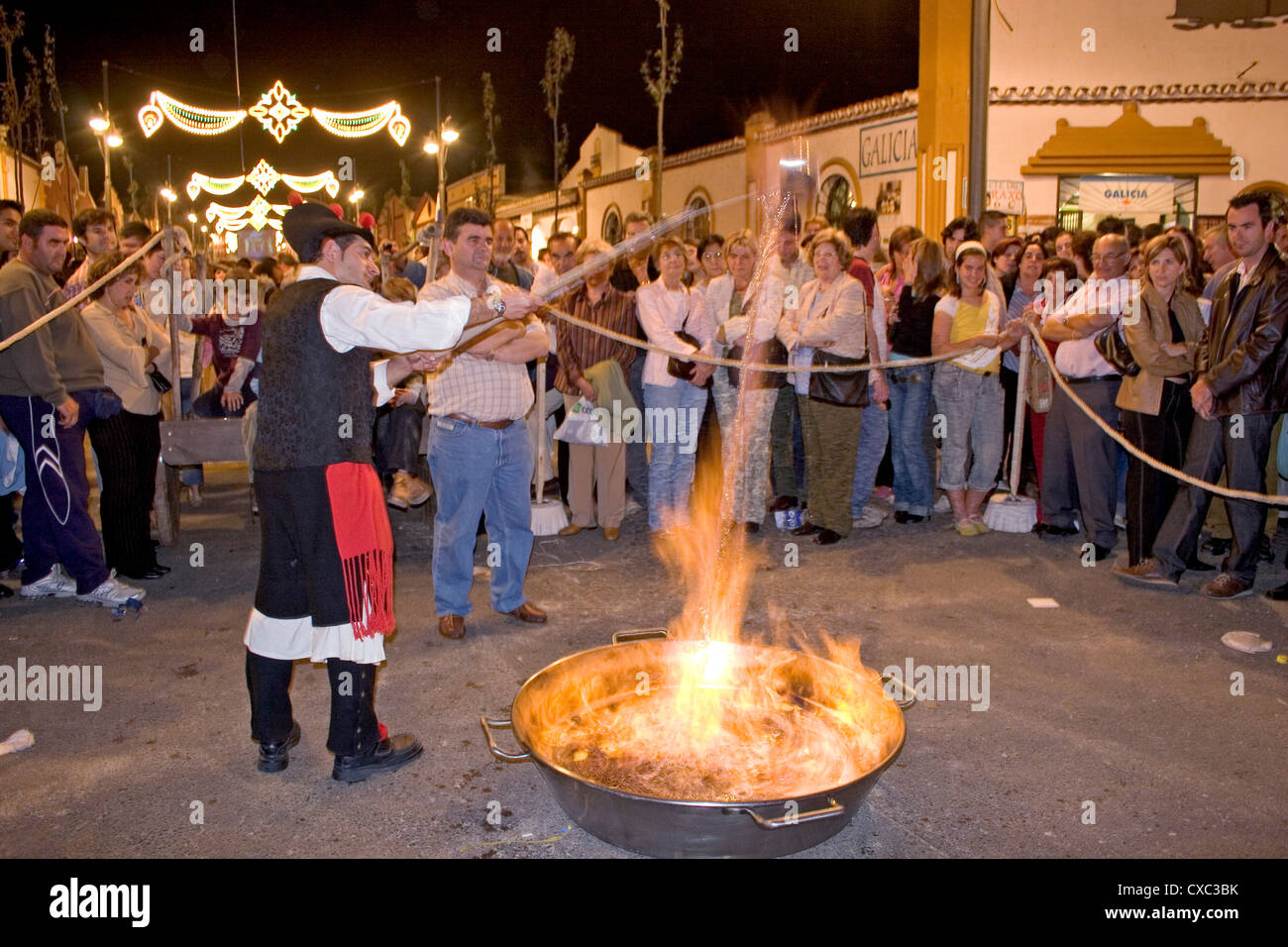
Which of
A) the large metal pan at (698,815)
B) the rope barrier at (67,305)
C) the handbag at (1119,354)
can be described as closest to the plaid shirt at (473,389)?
the rope barrier at (67,305)

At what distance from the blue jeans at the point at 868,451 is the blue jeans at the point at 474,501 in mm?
3298

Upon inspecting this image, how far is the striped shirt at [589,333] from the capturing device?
7.39 m

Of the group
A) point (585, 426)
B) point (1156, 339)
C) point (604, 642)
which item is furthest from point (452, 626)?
point (1156, 339)

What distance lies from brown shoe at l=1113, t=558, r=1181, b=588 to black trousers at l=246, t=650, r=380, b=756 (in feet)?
16.4

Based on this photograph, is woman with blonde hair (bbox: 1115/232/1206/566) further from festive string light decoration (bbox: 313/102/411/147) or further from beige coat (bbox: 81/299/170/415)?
festive string light decoration (bbox: 313/102/411/147)

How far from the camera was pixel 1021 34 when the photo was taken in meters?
14.2

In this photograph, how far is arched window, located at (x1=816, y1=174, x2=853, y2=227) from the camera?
18188mm

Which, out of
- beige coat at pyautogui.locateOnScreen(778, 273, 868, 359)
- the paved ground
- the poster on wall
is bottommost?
the paved ground

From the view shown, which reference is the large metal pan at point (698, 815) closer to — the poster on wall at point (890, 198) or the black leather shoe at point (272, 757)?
the black leather shoe at point (272, 757)

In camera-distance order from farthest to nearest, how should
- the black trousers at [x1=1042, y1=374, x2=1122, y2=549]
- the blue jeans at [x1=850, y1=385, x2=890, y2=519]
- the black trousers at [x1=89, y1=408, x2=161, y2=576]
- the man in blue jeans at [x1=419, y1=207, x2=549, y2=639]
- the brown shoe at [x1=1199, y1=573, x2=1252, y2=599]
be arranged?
the blue jeans at [x1=850, y1=385, x2=890, y2=519], the black trousers at [x1=1042, y1=374, x2=1122, y2=549], the black trousers at [x1=89, y1=408, x2=161, y2=576], the brown shoe at [x1=1199, y1=573, x2=1252, y2=599], the man in blue jeans at [x1=419, y1=207, x2=549, y2=639]

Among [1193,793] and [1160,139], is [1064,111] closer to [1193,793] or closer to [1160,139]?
[1160,139]

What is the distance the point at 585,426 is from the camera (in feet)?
24.8

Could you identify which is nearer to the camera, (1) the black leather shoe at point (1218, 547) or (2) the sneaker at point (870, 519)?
(1) the black leather shoe at point (1218, 547)

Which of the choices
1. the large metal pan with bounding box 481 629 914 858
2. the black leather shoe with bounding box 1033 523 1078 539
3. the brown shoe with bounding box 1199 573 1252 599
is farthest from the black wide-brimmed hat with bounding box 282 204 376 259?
the black leather shoe with bounding box 1033 523 1078 539
